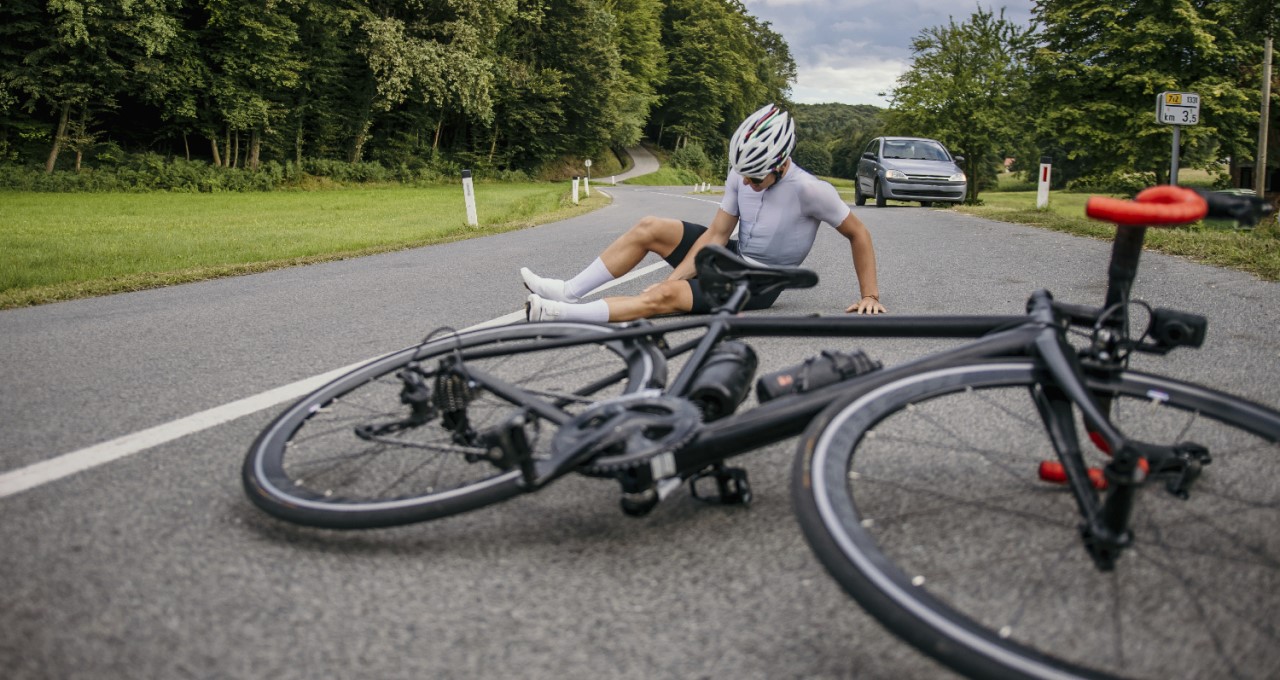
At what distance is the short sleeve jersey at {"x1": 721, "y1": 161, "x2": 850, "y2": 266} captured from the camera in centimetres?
523

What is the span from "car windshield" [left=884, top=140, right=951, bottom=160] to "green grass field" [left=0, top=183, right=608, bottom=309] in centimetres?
803

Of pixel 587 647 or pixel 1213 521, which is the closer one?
pixel 587 647

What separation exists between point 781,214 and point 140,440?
145 inches

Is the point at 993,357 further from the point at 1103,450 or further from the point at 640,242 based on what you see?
the point at 640,242

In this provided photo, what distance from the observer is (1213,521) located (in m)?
2.19

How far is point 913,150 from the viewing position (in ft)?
70.3

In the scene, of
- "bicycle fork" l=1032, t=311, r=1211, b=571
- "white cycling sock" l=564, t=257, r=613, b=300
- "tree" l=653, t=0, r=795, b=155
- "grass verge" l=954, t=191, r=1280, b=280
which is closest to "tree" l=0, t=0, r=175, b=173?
"grass verge" l=954, t=191, r=1280, b=280

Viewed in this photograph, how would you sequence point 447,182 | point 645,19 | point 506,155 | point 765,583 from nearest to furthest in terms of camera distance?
point 765,583, point 447,182, point 506,155, point 645,19

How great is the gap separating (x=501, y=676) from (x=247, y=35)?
3877 centimetres

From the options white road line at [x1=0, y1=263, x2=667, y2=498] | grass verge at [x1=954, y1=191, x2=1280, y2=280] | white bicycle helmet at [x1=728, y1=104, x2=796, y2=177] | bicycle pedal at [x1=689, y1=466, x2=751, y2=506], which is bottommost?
white road line at [x1=0, y1=263, x2=667, y2=498]

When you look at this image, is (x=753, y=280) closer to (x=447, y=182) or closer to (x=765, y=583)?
(x=765, y=583)

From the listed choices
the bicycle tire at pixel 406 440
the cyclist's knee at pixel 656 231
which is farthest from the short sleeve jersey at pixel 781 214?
the bicycle tire at pixel 406 440

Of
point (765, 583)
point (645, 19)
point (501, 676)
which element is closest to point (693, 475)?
point (765, 583)

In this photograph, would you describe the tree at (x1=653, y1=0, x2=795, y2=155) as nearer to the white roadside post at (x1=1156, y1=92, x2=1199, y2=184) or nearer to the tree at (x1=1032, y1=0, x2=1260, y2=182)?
the tree at (x1=1032, y1=0, x2=1260, y2=182)
